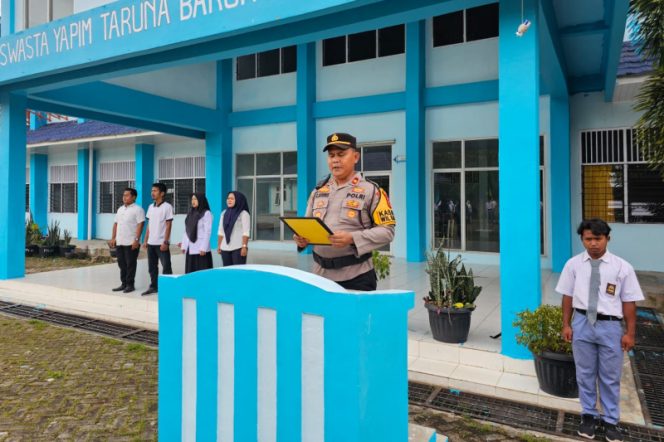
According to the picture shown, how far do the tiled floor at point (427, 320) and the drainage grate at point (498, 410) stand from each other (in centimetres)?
10

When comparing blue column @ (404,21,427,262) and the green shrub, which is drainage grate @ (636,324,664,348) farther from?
blue column @ (404,21,427,262)

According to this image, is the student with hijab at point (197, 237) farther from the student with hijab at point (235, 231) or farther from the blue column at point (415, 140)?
the blue column at point (415, 140)

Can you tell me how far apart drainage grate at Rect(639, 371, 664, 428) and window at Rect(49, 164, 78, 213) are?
1788cm

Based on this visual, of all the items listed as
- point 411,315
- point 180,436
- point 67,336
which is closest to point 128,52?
point 67,336

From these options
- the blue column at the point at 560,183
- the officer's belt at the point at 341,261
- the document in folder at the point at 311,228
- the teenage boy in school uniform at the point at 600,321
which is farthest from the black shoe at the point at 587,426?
the blue column at the point at 560,183

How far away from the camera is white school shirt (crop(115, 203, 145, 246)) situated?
671 centimetres

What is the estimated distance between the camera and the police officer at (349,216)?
266 cm

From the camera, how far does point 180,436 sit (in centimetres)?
168

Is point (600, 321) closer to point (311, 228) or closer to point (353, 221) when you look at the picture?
point (353, 221)

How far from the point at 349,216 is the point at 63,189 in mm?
17768

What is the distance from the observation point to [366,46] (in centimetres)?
1074

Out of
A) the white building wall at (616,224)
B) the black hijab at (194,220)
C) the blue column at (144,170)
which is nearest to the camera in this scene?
the black hijab at (194,220)

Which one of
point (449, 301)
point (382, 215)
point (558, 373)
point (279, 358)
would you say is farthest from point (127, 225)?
point (279, 358)

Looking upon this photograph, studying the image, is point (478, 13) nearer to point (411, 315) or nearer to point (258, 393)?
point (411, 315)
